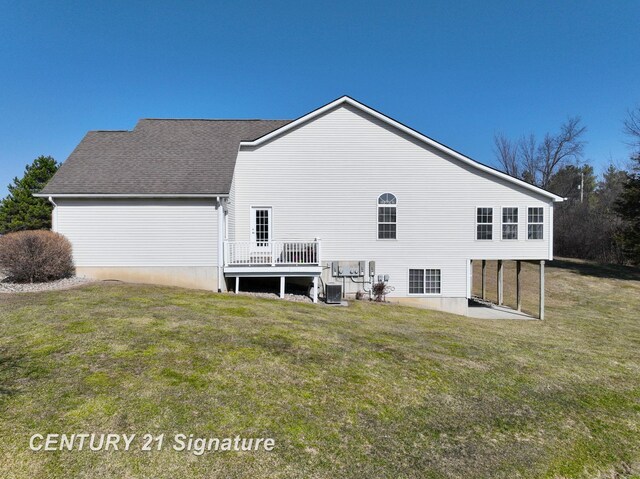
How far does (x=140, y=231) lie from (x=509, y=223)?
14468 mm

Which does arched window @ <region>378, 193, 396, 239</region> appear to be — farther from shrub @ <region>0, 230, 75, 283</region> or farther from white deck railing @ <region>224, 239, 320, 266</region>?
shrub @ <region>0, 230, 75, 283</region>

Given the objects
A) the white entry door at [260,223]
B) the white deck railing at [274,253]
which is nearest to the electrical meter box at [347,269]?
the white deck railing at [274,253]

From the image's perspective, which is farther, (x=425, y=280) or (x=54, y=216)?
(x=425, y=280)

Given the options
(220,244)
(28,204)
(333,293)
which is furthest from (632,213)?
(28,204)

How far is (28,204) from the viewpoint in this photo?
32.2 m

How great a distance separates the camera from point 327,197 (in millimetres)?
14523

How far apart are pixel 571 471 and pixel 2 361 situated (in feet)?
25.3

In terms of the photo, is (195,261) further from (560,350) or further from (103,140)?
(560,350)

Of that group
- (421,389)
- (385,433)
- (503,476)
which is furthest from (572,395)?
(385,433)

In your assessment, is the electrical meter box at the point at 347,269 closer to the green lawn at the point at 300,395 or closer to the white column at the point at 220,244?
the white column at the point at 220,244

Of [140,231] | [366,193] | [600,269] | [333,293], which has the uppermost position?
[366,193]

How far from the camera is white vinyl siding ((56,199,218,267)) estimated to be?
12344 millimetres

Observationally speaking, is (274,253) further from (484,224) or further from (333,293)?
(484,224)

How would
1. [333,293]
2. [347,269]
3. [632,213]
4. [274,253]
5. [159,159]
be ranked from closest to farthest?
[274,253] → [333,293] → [159,159] → [347,269] → [632,213]
